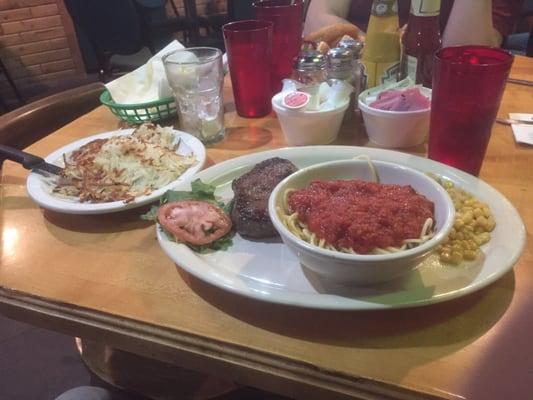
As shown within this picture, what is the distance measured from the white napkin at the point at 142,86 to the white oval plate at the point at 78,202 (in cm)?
23

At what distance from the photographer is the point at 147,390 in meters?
1.28

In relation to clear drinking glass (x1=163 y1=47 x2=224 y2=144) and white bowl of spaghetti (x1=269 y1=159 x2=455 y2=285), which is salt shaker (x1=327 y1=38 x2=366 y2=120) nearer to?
clear drinking glass (x1=163 y1=47 x2=224 y2=144)

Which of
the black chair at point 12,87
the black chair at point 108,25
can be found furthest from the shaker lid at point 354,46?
the black chair at point 12,87

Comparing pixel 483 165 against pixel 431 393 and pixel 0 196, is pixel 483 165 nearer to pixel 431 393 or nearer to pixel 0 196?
pixel 431 393

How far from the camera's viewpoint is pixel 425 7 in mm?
1192

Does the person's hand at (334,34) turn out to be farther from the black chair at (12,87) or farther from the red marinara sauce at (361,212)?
the black chair at (12,87)

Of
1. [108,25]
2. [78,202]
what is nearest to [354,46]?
[78,202]

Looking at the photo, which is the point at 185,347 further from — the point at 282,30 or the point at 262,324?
the point at 282,30

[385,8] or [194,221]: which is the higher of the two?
[385,8]

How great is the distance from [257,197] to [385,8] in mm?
764

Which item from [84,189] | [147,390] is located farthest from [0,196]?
[147,390]

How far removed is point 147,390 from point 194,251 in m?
0.66

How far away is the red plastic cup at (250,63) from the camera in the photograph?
1.40 m

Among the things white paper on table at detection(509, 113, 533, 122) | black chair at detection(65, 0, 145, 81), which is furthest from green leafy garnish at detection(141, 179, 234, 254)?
black chair at detection(65, 0, 145, 81)
